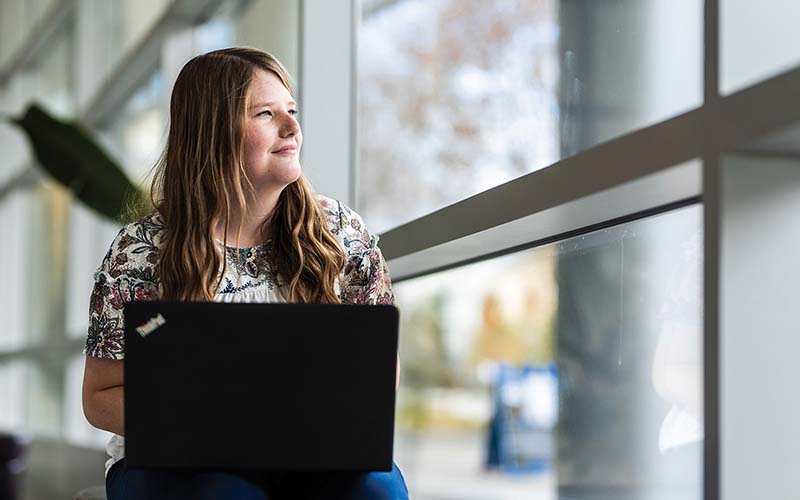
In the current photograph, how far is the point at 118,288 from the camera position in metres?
1.41

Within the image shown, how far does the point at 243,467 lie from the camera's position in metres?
1.08

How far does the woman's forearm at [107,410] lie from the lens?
4.41 ft

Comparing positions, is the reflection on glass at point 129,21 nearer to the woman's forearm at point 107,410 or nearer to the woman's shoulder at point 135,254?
the woman's shoulder at point 135,254

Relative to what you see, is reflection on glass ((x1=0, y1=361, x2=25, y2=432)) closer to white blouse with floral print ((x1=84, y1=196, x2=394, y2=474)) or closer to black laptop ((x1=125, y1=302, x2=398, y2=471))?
white blouse with floral print ((x1=84, y1=196, x2=394, y2=474))

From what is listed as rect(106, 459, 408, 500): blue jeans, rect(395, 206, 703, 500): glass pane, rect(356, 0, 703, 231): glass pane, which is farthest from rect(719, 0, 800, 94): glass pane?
rect(356, 0, 703, 231): glass pane

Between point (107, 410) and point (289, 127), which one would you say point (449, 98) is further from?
point (107, 410)

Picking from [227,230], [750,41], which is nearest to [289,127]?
[227,230]

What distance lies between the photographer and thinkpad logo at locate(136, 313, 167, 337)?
1075 mm

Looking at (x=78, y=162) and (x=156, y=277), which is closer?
(x=156, y=277)

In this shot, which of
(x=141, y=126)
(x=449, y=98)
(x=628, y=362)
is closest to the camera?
(x=628, y=362)

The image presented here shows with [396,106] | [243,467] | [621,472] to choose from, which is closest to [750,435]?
[243,467]

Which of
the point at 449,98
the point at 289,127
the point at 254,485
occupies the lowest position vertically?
the point at 254,485

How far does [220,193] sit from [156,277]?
143 mm

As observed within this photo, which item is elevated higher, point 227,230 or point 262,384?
point 227,230
